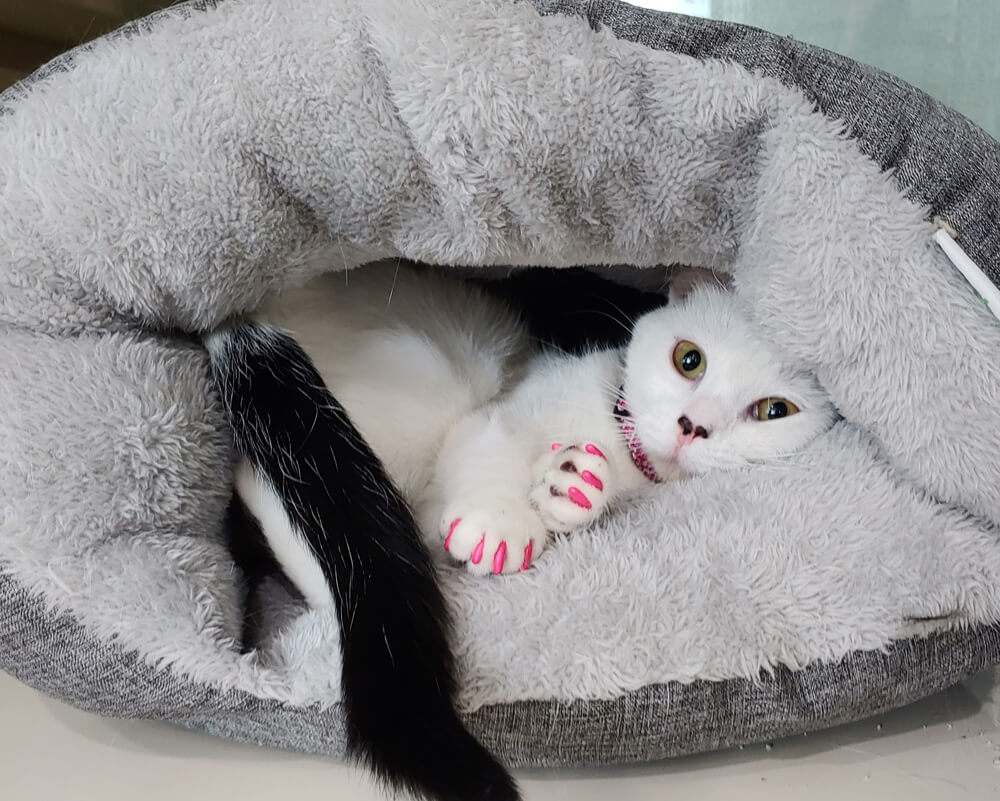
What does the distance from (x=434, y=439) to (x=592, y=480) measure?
0.86ft

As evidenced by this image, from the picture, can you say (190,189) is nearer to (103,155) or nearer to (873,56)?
(103,155)

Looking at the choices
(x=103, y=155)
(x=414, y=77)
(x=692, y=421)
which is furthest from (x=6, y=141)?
(x=692, y=421)

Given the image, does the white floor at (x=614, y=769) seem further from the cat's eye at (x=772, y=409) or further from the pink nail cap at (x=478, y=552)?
the cat's eye at (x=772, y=409)

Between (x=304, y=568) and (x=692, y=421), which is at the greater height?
(x=692, y=421)

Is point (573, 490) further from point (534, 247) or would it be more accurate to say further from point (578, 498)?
point (534, 247)

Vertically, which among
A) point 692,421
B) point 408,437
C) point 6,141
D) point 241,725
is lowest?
point 241,725

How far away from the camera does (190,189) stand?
0.81 metres

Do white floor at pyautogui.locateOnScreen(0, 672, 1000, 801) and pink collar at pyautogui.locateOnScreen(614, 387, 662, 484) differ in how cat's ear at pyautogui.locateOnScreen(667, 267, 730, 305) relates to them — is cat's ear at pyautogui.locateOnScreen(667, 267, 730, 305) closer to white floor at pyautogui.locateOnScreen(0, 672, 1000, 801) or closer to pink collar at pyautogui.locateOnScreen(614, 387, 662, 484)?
pink collar at pyautogui.locateOnScreen(614, 387, 662, 484)

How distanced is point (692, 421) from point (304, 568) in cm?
48

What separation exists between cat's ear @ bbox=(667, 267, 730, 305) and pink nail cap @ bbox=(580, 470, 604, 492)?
1.11 ft

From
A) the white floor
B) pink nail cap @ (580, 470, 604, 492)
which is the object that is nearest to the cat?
pink nail cap @ (580, 470, 604, 492)

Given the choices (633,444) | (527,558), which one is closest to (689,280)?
(633,444)

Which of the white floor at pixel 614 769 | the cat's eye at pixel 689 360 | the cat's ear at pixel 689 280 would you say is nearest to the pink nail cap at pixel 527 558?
the white floor at pixel 614 769

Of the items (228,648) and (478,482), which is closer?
(228,648)
